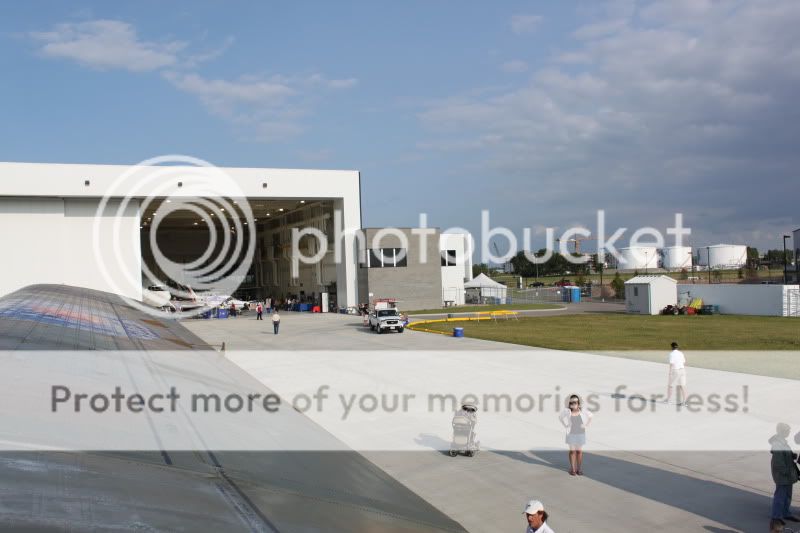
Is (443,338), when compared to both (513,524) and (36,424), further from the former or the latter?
(36,424)

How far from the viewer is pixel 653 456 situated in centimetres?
1159

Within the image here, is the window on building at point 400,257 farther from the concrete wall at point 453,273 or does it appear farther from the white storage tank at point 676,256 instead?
the white storage tank at point 676,256

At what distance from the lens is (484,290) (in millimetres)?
66875

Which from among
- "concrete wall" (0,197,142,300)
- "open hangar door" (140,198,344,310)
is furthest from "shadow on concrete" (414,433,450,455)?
"open hangar door" (140,198,344,310)

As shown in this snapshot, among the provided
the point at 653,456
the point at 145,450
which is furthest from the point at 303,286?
the point at 145,450

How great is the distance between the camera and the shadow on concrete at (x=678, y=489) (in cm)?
872

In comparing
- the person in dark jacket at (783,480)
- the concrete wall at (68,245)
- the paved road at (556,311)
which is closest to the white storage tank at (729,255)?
the paved road at (556,311)

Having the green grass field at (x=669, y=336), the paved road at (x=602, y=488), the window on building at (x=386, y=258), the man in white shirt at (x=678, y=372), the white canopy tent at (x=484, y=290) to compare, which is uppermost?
the window on building at (x=386, y=258)

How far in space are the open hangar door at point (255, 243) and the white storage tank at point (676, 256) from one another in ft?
250

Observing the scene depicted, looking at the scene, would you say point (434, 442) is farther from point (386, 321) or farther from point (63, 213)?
point (63, 213)

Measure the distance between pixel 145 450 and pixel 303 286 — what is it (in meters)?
63.5

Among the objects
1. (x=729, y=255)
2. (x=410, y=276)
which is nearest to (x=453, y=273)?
(x=410, y=276)

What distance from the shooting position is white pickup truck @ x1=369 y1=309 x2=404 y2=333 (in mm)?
35844

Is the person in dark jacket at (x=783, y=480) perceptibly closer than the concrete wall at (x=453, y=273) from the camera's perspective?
Yes
